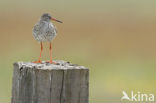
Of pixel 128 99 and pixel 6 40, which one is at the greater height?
pixel 6 40

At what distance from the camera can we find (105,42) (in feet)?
61.1

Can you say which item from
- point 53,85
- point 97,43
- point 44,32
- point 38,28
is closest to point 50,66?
point 53,85

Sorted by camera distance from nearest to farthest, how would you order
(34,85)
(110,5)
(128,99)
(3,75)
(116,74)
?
(34,85), (128,99), (3,75), (116,74), (110,5)

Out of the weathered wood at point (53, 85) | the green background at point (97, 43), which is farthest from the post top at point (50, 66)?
the green background at point (97, 43)

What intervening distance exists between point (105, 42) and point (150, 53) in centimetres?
162

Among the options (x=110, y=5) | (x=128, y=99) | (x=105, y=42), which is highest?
(x=110, y=5)

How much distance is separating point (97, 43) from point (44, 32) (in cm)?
993

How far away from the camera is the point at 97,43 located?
18125 mm

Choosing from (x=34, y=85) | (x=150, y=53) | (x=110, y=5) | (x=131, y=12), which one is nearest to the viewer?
(x=34, y=85)

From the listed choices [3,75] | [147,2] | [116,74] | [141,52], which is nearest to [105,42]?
[141,52]

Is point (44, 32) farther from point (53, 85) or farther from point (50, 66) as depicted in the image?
point (53, 85)

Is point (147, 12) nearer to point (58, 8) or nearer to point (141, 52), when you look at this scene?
point (58, 8)

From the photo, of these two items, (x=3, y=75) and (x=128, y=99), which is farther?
(x=3, y=75)

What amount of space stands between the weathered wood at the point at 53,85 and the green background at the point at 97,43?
571 cm
